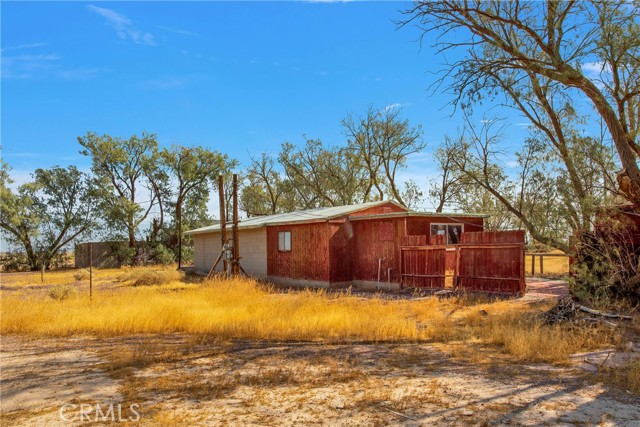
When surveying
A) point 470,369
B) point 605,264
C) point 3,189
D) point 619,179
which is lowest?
point 470,369

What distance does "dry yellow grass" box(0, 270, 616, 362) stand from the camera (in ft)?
24.0

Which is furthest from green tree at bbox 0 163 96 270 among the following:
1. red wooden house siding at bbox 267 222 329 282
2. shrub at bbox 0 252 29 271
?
red wooden house siding at bbox 267 222 329 282

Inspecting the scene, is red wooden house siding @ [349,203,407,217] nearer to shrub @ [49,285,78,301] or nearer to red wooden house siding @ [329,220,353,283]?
red wooden house siding @ [329,220,353,283]

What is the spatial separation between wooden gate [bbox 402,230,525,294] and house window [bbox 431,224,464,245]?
2.48m

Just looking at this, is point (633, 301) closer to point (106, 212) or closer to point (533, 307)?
point (533, 307)

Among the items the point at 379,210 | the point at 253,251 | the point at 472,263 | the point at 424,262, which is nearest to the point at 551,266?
the point at 379,210

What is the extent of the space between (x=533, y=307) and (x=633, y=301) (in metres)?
1.97

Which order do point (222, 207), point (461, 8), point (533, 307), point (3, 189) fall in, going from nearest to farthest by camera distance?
point (461, 8) → point (533, 307) → point (222, 207) → point (3, 189)

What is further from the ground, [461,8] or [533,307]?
[461,8]

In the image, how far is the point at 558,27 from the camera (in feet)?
27.8

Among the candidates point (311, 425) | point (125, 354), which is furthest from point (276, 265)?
point (311, 425)

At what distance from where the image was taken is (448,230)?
18.2 m

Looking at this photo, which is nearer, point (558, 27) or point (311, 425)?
point (311, 425)

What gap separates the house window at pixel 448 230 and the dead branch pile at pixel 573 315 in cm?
874
